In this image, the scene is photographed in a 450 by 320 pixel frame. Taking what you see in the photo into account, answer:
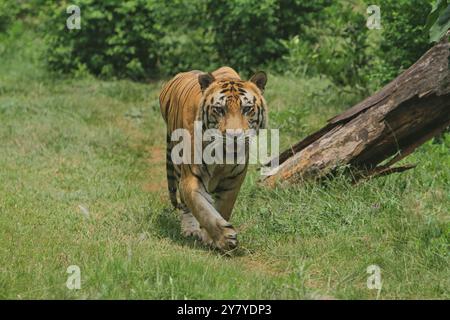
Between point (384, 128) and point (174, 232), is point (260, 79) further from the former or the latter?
point (174, 232)

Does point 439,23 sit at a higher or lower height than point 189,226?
higher

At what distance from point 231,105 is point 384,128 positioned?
1479mm

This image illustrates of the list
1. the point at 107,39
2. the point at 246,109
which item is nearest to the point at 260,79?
the point at 246,109

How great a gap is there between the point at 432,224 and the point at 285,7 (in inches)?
303

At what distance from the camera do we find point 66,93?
1198 cm

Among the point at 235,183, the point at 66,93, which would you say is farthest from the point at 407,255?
the point at 66,93

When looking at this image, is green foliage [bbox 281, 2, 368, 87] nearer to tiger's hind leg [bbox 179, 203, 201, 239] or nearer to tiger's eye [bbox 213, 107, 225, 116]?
tiger's hind leg [bbox 179, 203, 201, 239]

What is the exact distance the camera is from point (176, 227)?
6578 mm

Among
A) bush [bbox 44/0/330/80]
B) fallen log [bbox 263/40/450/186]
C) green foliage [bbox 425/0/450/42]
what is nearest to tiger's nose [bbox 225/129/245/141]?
fallen log [bbox 263/40/450/186]

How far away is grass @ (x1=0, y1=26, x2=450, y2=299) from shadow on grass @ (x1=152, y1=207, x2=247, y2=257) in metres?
0.02

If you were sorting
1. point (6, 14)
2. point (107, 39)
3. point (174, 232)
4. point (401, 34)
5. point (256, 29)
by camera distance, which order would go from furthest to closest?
1. point (6, 14)
2. point (107, 39)
3. point (256, 29)
4. point (401, 34)
5. point (174, 232)

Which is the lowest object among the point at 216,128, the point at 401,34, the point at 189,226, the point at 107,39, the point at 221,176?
the point at 189,226

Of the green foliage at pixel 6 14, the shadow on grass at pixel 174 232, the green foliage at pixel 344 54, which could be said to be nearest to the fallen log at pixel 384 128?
the shadow on grass at pixel 174 232

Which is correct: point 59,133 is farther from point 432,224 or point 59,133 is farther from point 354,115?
point 432,224
